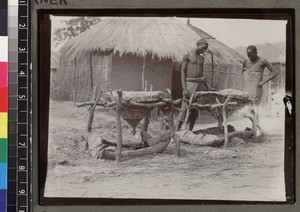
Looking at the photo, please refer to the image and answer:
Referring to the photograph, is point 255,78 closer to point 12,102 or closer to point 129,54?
point 129,54

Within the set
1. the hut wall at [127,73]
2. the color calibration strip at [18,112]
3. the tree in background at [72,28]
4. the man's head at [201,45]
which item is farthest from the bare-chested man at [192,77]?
the color calibration strip at [18,112]

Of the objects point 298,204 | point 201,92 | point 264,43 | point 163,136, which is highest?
point 264,43

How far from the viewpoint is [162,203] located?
1161mm

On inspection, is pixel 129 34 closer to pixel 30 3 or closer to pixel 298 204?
pixel 30 3

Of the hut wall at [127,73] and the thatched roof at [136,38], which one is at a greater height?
the thatched roof at [136,38]

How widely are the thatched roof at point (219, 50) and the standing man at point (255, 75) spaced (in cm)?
2

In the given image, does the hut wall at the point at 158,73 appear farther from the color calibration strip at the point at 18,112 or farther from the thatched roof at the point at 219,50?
the color calibration strip at the point at 18,112

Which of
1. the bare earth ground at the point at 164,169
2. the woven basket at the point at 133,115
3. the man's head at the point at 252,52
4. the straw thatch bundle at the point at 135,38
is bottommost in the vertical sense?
the bare earth ground at the point at 164,169

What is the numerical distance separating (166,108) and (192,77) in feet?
0.30

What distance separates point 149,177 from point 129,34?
33 cm

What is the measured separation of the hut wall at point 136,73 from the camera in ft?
3.79

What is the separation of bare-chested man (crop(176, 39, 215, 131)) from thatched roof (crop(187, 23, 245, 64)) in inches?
0.5

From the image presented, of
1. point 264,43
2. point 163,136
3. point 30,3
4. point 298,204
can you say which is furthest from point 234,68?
point 30,3

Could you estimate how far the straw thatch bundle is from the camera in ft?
3.80
